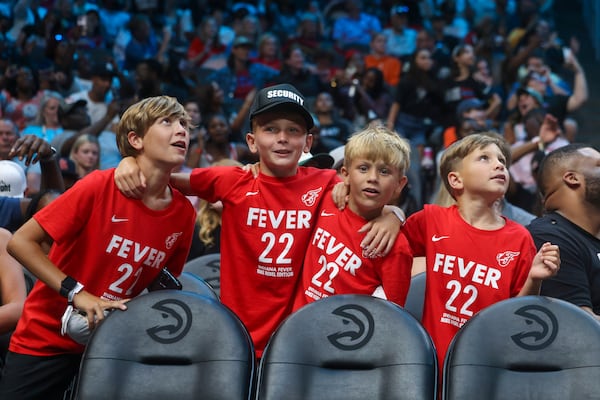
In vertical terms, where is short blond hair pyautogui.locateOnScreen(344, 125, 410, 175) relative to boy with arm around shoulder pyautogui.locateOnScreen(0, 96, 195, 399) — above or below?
above

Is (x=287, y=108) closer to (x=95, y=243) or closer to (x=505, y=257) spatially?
(x=95, y=243)

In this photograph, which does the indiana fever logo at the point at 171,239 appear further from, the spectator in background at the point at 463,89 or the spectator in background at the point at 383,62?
the spectator in background at the point at 383,62

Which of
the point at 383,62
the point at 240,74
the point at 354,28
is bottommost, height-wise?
the point at 240,74

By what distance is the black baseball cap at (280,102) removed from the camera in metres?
3.66

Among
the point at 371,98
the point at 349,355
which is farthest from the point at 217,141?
the point at 349,355

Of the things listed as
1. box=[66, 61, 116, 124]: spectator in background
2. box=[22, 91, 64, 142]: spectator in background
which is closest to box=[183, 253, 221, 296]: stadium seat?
box=[22, 91, 64, 142]: spectator in background

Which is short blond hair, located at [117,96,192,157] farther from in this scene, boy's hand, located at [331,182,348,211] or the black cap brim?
boy's hand, located at [331,182,348,211]

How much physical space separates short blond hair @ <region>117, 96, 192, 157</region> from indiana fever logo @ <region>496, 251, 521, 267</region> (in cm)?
136

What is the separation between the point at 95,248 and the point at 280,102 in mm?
928

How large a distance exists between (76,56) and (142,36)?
1.22m

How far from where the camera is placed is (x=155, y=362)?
320cm

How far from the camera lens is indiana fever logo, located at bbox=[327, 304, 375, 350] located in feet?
10.3

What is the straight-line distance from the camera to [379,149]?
354 cm

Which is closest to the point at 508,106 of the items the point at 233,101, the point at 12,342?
the point at 233,101
